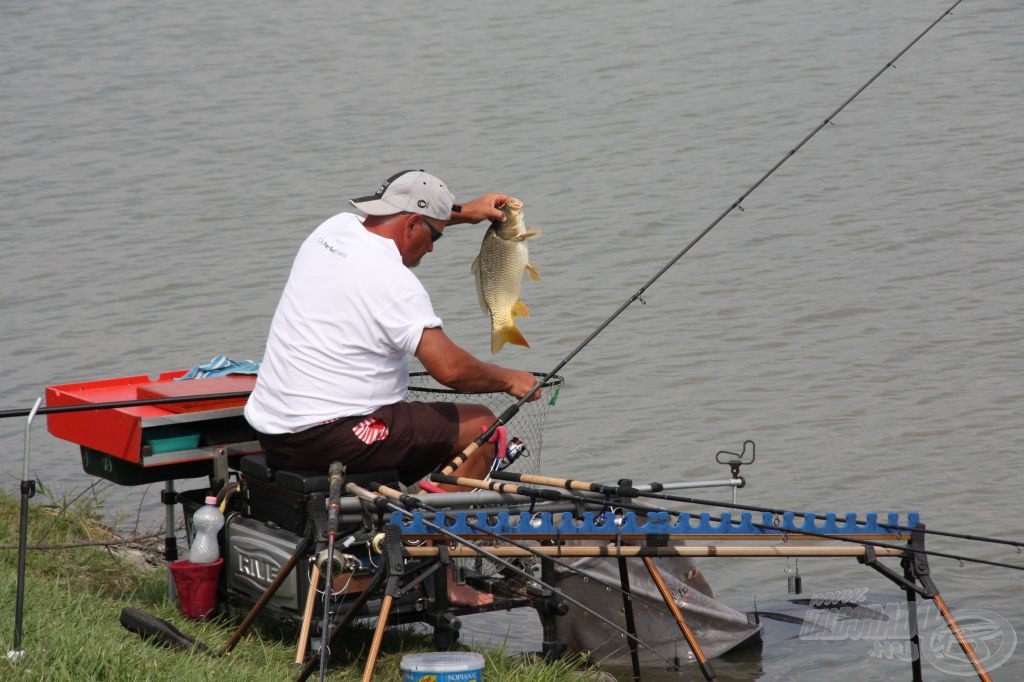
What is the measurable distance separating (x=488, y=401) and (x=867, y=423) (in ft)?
9.48

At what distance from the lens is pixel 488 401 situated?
4777 mm

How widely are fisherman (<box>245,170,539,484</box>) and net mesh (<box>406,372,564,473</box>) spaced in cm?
24

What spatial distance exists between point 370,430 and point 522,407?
0.66m

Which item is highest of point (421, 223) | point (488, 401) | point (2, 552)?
point (421, 223)

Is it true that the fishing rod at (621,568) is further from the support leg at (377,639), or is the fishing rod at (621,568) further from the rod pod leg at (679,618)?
the support leg at (377,639)

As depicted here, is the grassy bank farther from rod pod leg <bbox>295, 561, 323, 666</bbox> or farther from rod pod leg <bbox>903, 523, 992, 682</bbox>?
rod pod leg <bbox>903, 523, 992, 682</bbox>

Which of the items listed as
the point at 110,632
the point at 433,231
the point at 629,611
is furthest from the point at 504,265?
the point at 110,632

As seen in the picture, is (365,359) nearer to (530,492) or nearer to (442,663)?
(530,492)

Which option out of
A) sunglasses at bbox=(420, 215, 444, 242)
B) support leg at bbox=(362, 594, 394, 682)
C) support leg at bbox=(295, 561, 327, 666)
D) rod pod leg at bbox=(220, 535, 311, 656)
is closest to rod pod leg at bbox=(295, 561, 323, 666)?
support leg at bbox=(295, 561, 327, 666)

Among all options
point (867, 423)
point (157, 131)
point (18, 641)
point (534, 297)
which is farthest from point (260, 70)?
point (18, 641)

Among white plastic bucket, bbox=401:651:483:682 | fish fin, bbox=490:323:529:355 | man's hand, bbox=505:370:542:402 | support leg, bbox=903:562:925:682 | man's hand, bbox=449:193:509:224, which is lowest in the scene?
support leg, bbox=903:562:925:682

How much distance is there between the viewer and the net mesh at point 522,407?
465 cm

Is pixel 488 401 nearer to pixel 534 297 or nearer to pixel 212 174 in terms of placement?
pixel 534 297

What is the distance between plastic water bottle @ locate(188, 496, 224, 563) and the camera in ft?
14.8
